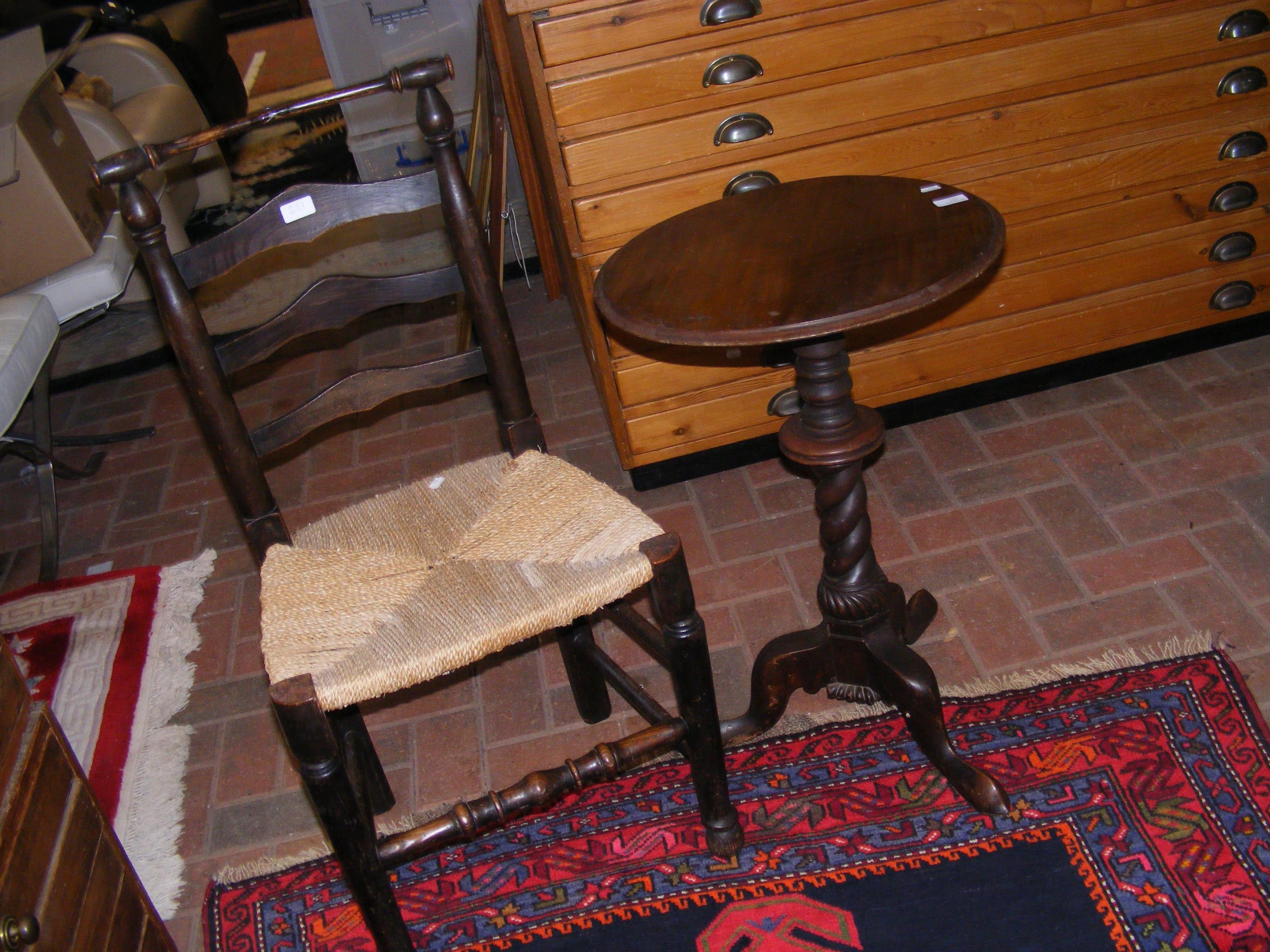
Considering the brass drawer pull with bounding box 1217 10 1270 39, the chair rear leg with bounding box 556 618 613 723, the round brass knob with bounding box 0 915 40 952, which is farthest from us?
the brass drawer pull with bounding box 1217 10 1270 39

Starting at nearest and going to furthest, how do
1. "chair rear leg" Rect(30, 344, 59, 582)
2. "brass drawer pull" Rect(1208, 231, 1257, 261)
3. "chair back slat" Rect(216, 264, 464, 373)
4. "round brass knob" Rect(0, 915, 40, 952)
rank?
"round brass knob" Rect(0, 915, 40, 952)
"chair back slat" Rect(216, 264, 464, 373)
"brass drawer pull" Rect(1208, 231, 1257, 261)
"chair rear leg" Rect(30, 344, 59, 582)

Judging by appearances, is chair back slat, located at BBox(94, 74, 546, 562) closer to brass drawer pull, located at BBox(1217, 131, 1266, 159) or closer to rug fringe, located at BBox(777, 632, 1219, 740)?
rug fringe, located at BBox(777, 632, 1219, 740)

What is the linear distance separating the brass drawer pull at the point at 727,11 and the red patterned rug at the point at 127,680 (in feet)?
5.76

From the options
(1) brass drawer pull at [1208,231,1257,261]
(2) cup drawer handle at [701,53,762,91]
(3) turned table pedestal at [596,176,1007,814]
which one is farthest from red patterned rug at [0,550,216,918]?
(1) brass drawer pull at [1208,231,1257,261]

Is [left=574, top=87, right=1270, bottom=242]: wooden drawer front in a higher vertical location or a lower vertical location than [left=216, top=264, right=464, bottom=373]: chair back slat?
lower

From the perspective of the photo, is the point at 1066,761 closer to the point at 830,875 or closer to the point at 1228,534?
the point at 830,875

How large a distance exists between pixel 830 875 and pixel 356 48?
2982mm

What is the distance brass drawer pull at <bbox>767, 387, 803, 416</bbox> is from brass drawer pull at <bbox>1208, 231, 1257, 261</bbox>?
41.2 inches

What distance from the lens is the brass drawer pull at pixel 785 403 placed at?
8.15 ft

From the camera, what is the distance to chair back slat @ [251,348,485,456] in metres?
1.62

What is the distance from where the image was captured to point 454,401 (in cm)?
316

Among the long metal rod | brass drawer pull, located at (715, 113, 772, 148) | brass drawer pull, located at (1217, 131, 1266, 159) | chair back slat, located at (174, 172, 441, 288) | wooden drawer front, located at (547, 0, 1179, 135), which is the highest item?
the long metal rod

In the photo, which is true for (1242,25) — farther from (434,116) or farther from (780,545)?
(434,116)

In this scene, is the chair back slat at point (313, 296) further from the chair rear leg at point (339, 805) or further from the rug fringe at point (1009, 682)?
the rug fringe at point (1009, 682)
